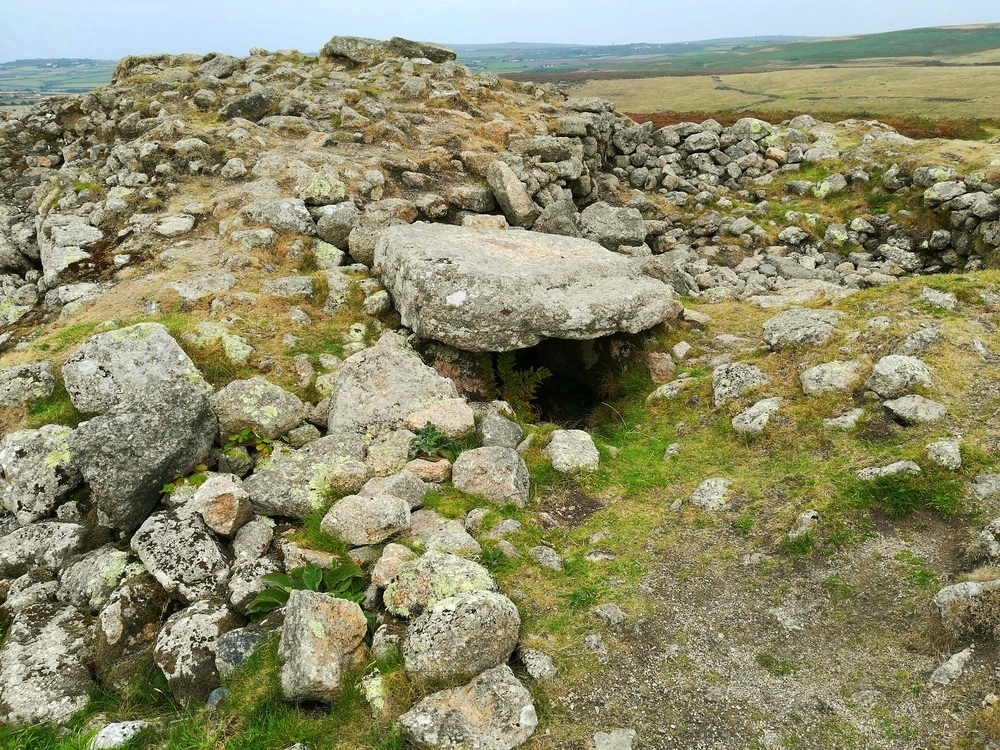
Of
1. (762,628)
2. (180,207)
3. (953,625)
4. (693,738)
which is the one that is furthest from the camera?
(180,207)

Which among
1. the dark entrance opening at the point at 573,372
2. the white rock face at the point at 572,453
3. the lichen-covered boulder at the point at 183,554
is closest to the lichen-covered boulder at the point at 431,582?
the lichen-covered boulder at the point at 183,554

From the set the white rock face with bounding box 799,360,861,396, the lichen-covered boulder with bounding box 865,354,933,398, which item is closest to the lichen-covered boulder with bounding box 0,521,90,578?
the white rock face with bounding box 799,360,861,396

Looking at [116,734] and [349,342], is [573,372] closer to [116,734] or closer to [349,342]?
[349,342]

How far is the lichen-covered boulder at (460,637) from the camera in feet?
18.6

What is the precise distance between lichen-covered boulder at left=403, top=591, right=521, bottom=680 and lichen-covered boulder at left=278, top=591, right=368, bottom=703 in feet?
1.78

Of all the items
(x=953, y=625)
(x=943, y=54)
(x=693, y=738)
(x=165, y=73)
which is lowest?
(x=693, y=738)

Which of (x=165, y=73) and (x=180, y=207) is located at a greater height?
(x=165, y=73)

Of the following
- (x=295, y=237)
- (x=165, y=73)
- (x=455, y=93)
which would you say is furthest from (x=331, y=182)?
(x=165, y=73)

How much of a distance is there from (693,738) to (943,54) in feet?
688

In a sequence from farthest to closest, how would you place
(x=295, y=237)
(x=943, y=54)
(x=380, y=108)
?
(x=943, y=54) < (x=380, y=108) < (x=295, y=237)

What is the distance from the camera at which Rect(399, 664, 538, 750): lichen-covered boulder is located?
17.0 feet

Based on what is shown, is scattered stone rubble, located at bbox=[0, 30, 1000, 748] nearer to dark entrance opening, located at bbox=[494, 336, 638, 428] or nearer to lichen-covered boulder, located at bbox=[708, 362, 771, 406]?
lichen-covered boulder, located at bbox=[708, 362, 771, 406]

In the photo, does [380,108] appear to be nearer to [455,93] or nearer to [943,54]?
[455,93]

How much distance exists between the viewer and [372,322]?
12289mm
